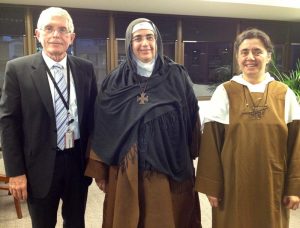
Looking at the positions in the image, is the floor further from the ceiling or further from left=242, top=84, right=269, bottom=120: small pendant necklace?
the ceiling

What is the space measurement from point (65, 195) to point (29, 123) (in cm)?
46

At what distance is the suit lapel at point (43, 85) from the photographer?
1.61 meters

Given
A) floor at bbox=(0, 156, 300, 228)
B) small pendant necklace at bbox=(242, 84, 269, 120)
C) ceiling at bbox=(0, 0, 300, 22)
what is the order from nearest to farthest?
small pendant necklace at bbox=(242, 84, 269, 120) → floor at bbox=(0, 156, 300, 228) → ceiling at bbox=(0, 0, 300, 22)

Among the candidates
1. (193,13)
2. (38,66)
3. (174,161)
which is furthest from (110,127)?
(193,13)

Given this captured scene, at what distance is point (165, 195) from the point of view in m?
1.64

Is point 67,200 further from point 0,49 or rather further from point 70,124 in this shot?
point 0,49

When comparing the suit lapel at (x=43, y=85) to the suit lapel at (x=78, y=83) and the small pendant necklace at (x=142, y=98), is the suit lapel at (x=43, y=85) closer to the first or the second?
the suit lapel at (x=78, y=83)

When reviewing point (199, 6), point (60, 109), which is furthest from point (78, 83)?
point (199, 6)

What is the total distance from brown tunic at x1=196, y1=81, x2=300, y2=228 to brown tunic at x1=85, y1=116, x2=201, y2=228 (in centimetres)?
18

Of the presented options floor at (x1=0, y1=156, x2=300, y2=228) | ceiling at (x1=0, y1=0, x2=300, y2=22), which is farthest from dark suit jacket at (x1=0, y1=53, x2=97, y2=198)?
ceiling at (x1=0, y1=0, x2=300, y2=22)

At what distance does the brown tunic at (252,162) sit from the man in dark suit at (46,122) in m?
0.69

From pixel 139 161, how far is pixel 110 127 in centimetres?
23

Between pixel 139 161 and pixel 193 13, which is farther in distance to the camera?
pixel 193 13

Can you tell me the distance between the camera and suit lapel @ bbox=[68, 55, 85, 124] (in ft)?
5.60
